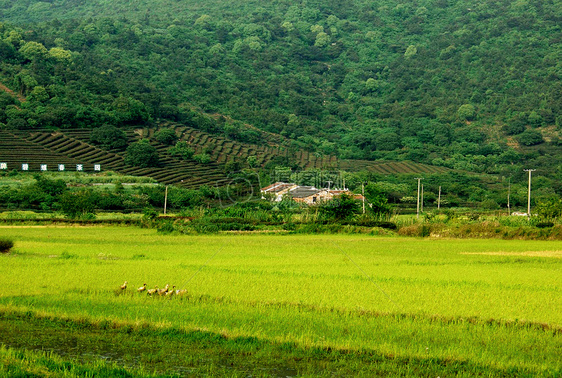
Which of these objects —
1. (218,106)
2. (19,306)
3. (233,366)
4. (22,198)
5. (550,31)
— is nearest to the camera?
(233,366)

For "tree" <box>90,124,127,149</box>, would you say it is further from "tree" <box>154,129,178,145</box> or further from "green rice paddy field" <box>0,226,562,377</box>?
"green rice paddy field" <box>0,226,562,377</box>

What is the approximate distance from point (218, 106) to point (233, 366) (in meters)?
118

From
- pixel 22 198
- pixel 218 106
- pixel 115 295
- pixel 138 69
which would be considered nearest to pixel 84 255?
pixel 115 295

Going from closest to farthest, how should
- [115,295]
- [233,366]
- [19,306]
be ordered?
[233,366], [19,306], [115,295]

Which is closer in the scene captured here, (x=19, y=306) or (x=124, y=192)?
(x=19, y=306)

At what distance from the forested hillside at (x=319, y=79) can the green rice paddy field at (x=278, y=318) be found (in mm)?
59701

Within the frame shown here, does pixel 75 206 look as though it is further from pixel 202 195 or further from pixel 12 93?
pixel 12 93

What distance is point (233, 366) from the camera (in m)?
8.95

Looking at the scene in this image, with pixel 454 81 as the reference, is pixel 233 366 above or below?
below

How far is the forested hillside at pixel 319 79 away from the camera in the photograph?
94.4 meters

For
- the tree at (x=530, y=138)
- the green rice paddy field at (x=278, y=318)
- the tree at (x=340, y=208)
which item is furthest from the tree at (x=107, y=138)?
the tree at (x=530, y=138)

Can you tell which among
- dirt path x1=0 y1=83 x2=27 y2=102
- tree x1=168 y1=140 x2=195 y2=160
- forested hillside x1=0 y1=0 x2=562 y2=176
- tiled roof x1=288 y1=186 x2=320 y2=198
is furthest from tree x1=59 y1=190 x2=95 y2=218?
dirt path x1=0 y1=83 x2=27 y2=102

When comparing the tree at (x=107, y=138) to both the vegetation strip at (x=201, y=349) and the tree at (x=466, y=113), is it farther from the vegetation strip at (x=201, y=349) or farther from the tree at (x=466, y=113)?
the tree at (x=466, y=113)

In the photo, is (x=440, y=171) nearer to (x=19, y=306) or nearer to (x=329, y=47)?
(x=19, y=306)
